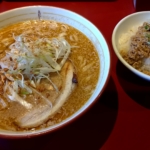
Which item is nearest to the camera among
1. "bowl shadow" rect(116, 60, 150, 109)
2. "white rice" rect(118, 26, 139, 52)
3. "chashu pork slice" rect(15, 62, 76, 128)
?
"chashu pork slice" rect(15, 62, 76, 128)

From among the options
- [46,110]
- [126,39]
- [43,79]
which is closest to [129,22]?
[126,39]

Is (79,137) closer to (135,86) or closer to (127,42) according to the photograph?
(135,86)

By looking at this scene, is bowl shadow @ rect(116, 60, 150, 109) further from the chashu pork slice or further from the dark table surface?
the chashu pork slice

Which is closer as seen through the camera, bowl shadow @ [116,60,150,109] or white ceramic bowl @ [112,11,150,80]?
bowl shadow @ [116,60,150,109]

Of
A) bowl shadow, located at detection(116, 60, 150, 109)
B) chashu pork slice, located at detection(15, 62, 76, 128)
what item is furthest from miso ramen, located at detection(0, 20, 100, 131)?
bowl shadow, located at detection(116, 60, 150, 109)

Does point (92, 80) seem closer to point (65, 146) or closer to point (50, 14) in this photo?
point (65, 146)

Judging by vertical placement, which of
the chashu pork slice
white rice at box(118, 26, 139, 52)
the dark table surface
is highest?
white rice at box(118, 26, 139, 52)
